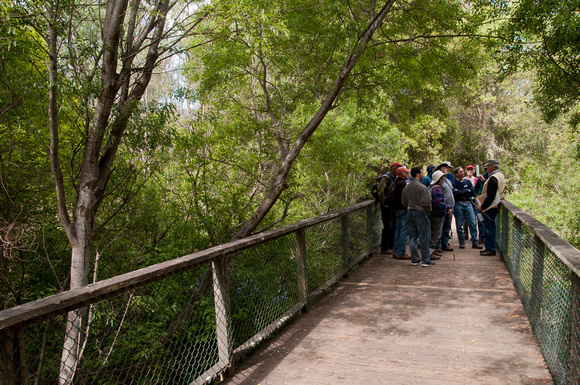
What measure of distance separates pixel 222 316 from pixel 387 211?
239 inches

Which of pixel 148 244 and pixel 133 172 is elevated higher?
pixel 133 172

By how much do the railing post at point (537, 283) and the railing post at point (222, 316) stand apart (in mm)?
3171

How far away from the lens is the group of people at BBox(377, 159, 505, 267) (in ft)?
26.3

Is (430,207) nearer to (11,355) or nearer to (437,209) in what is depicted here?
(437,209)

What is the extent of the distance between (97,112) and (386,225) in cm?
626

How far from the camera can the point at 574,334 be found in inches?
122

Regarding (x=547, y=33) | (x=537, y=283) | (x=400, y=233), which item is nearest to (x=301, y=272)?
(x=537, y=283)

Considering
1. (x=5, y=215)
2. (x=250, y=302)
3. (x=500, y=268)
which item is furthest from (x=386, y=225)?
(x=5, y=215)

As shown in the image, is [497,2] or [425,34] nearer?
[497,2]

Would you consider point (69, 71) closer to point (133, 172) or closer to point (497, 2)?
point (133, 172)

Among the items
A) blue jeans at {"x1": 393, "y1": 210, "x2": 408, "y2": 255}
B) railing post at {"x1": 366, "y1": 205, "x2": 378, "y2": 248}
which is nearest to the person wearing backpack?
railing post at {"x1": 366, "y1": 205, "x2": 378, "y2": 248}

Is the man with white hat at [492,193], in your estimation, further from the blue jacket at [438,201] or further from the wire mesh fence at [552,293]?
the wire mesh fence at [552,293]

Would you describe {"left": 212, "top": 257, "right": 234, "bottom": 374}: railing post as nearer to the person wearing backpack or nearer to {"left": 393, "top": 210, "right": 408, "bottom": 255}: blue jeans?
{"left": 393, "top": 210, "right": 408, "bottom": 255}: blue jeans

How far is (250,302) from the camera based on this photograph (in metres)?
5.37
